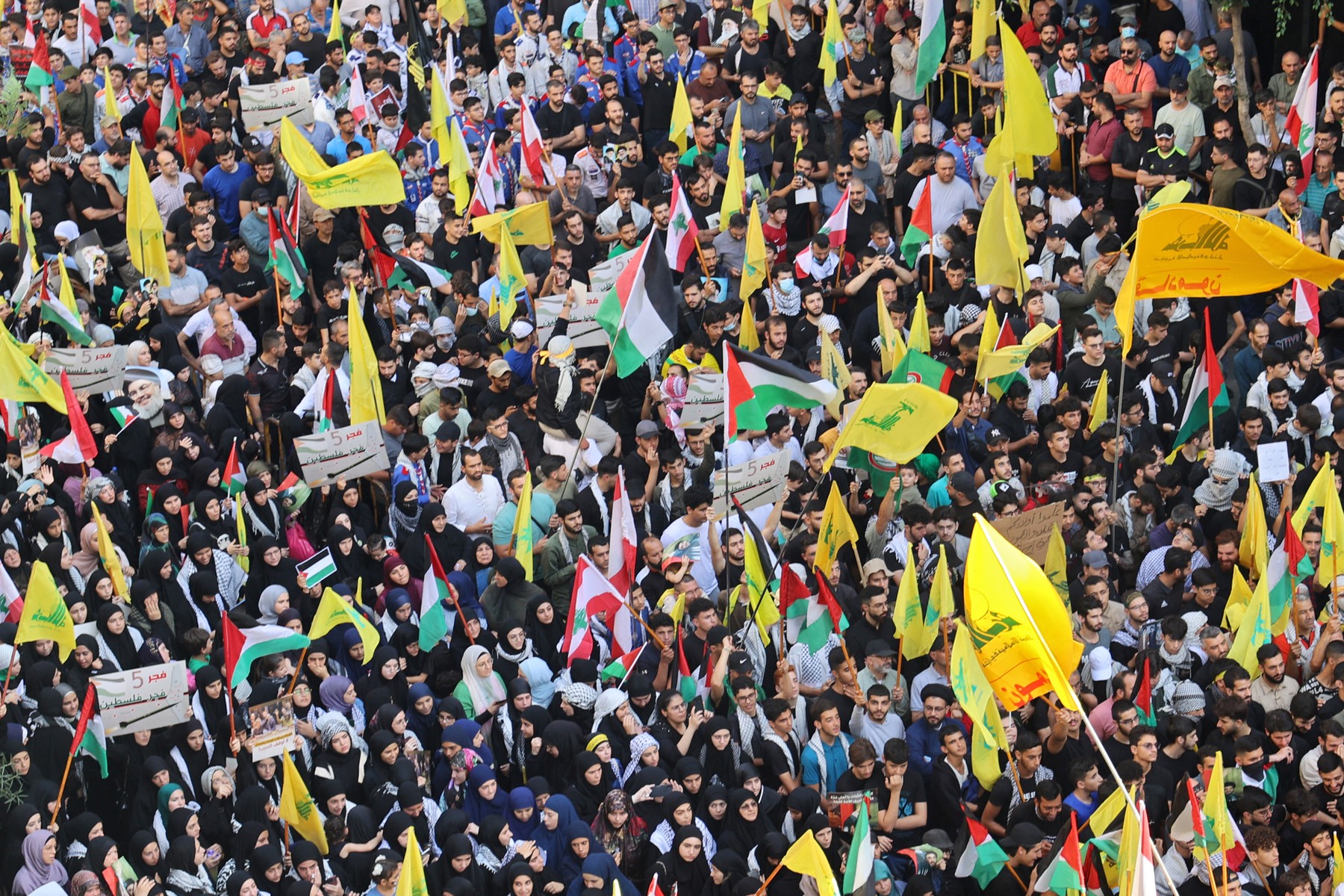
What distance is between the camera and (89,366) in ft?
55.4

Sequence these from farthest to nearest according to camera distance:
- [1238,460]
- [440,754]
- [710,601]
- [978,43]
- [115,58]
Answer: [115,58]
[978,43]
[1238,460]
[710,601]
[440,754]

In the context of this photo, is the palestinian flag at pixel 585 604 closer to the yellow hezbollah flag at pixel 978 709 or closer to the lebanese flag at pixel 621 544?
the lebanese flag at pixel 621 544

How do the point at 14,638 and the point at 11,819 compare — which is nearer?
the point at 11,819

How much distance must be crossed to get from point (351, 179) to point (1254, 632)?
7.45 m

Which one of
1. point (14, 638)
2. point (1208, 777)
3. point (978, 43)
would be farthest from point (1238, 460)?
point (14, 638)

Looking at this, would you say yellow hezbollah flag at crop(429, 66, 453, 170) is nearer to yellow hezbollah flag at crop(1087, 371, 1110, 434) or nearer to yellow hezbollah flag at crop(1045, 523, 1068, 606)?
yellow hezbollah flag at crop(1087, 371, 1110, 434)

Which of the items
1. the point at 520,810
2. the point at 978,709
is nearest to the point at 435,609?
the point at 520,810

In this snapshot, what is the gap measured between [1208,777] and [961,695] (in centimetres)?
163

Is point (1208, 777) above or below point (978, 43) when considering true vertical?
below

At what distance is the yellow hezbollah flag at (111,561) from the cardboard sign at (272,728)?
1.53 meters

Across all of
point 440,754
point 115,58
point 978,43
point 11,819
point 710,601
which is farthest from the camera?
point 115,58

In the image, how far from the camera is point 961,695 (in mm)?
13758

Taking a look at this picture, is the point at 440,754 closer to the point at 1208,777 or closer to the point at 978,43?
the point at 1208,777

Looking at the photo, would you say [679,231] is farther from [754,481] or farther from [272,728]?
[272,728]
